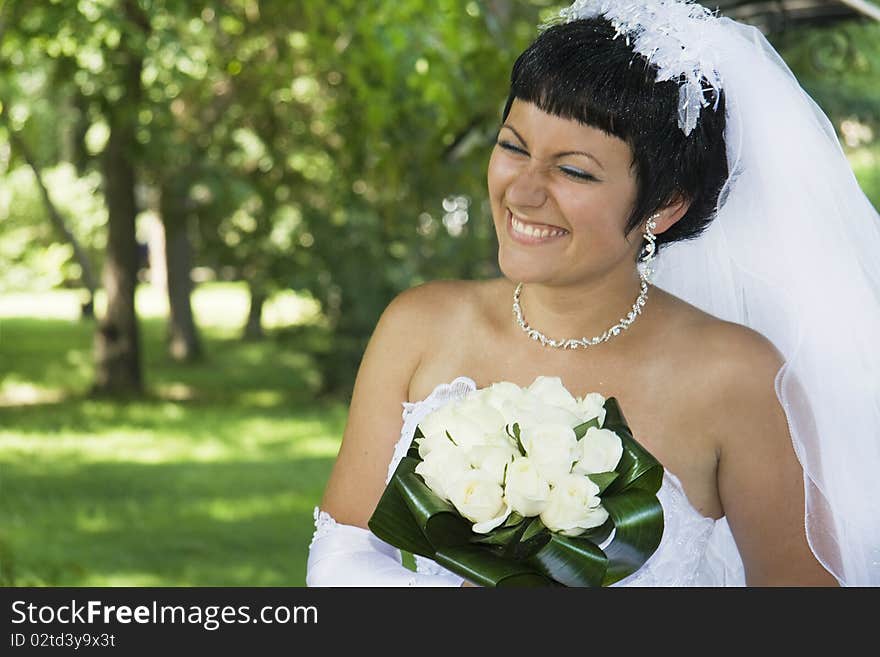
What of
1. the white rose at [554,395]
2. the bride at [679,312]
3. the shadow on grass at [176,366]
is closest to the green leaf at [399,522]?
the white rose at [554,395]

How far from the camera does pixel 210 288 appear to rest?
28.5 m

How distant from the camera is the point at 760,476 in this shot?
2.57 meters

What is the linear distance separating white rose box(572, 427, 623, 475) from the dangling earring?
0.82 m

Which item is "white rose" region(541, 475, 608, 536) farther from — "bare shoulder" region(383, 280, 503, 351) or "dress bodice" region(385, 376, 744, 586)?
"bare shoulder" region(383, 280, 503, 351)

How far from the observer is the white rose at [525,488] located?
6.07ft

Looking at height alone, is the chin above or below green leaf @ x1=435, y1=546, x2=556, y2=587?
above

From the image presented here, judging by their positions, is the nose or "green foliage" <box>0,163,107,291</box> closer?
the nose

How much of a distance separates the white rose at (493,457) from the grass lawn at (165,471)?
2.53m

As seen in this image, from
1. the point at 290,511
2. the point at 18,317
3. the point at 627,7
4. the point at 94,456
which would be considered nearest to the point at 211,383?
the point at 94,456

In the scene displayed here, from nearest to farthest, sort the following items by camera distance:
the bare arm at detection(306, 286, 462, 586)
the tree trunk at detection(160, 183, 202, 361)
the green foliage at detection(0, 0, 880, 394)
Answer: the bare arm at detection(306, 286, 462, 586)
the green foliage at detection(0, 0, 880, 394)
the tree trunk at detection(160, 183, 202, 361)

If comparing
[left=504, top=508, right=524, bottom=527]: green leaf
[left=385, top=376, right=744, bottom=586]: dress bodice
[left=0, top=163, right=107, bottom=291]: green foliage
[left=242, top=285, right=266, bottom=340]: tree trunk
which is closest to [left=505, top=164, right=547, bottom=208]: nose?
[left=385, top=376, right=744, bottom=586]: dress bodice

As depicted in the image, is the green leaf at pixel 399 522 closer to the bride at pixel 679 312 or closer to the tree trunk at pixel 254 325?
the bride at pixel 679 312

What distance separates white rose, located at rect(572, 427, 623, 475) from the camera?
1.92m
